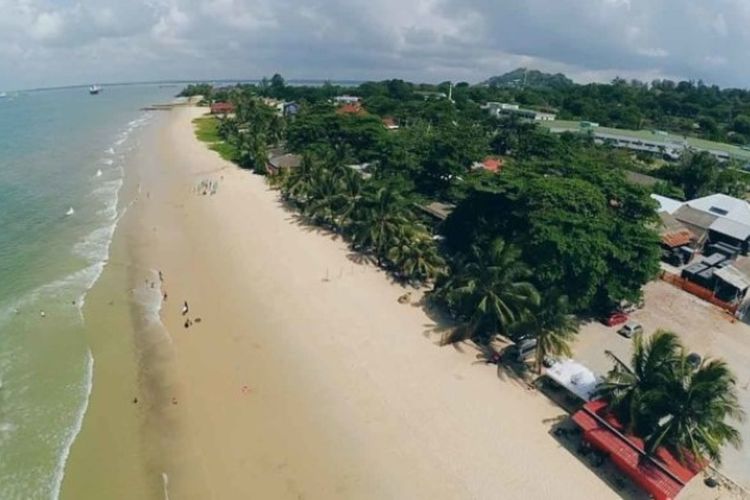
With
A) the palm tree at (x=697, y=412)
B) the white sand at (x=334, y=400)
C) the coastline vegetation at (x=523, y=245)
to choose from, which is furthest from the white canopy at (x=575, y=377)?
the palm tree at (x=697, y=412)

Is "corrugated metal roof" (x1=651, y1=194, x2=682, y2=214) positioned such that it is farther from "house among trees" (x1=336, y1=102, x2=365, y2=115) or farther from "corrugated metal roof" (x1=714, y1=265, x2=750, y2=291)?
"house among trees" (x1=336, y1=102, x2=365, y2=115)

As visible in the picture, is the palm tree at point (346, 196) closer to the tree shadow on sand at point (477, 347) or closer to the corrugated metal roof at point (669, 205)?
the tree shadow on sand at point (477, 347)

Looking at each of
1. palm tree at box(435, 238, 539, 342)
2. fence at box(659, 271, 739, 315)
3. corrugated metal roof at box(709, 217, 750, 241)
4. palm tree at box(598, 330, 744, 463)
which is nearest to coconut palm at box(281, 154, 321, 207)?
palm tree at box(435, 238, 539, 342)

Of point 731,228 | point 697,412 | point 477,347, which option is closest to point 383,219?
point 477,347

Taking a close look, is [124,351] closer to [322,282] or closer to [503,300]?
[322,282]

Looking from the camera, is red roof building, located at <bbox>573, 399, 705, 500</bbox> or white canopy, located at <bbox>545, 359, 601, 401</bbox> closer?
red roof building, located at <bbox>573, 399, 705, 500</bbox>

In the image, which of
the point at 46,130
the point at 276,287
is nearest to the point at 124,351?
A: the point at 276,287

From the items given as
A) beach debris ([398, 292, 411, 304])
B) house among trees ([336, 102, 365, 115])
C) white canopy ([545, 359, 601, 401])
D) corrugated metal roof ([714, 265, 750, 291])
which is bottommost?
beach debris ([398, 292, 411, 304])

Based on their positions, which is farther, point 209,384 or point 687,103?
point 687,103
